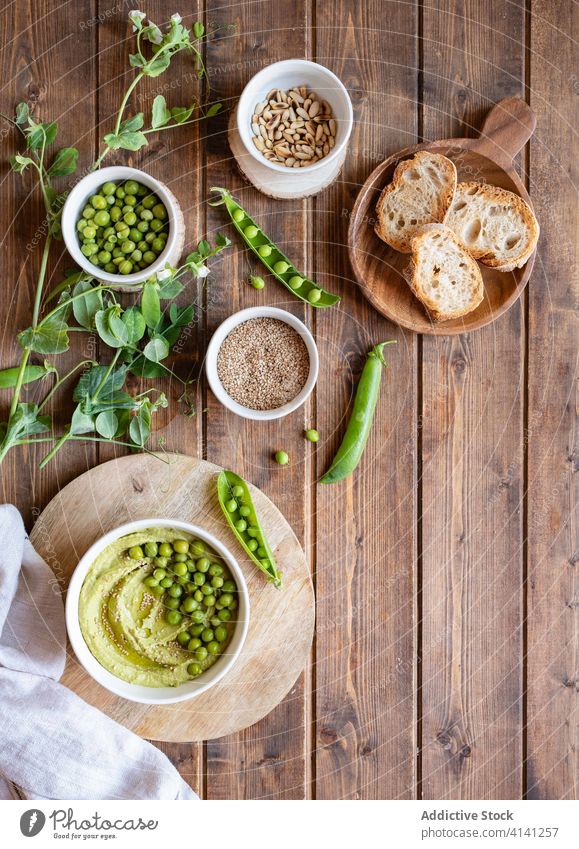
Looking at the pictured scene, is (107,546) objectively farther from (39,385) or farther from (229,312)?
(229,312)

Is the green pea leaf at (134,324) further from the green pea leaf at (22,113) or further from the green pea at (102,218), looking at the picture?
the green pea leaf at (22,113)

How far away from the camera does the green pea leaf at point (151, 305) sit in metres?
1.50

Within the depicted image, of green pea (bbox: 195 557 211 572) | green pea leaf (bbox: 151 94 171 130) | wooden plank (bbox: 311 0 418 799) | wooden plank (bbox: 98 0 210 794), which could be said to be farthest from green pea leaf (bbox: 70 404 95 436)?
green pea leaf (bbox: 151 94 171 130)

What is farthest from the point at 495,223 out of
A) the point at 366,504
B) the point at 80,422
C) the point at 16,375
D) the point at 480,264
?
the point at 16,375

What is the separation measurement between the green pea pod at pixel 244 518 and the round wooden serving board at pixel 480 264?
22.1 inches

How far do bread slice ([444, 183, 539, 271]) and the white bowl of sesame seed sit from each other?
472 millimetres

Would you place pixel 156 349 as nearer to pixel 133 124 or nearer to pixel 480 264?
pixel 133 124

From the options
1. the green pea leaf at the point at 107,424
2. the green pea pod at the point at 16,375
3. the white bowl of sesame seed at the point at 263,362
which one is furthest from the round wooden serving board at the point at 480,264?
the green pea pod at the point at 16,375

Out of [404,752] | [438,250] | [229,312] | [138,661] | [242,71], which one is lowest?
[404,752]

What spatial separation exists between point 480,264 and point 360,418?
49 centimetres

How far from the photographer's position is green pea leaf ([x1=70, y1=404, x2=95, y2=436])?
154 centimetres

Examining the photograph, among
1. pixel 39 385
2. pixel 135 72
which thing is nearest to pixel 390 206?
pixel 135 72

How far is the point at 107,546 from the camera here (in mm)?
1497

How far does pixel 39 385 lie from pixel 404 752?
4.41 feet
